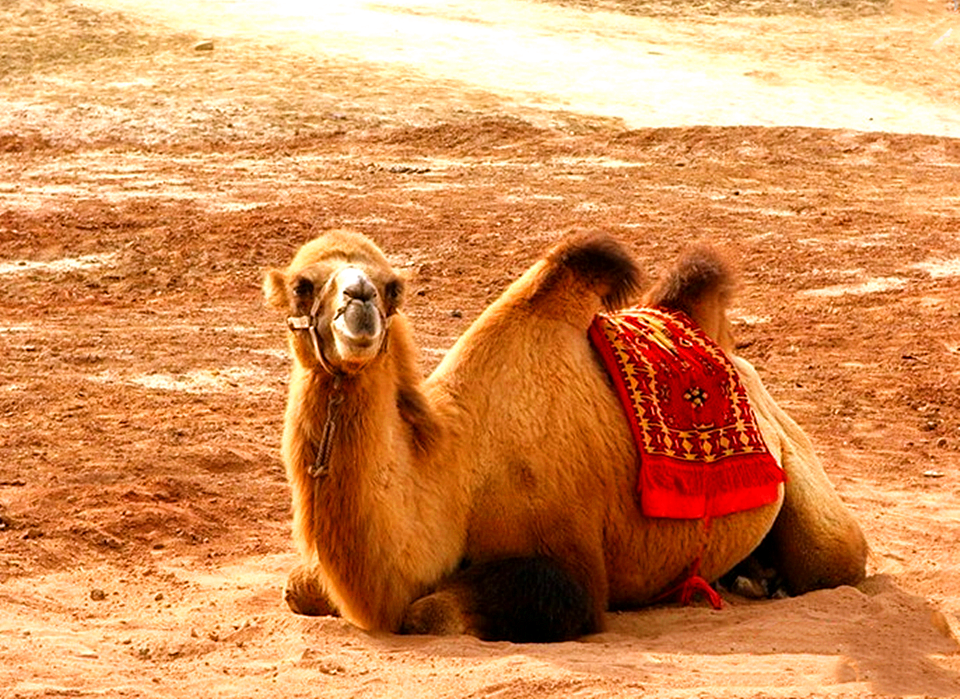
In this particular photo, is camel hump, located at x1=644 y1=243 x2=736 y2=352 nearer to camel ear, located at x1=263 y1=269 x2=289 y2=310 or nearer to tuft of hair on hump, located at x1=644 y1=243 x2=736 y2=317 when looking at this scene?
tuft of hair on hump, located at x1=644 y1=243 x2=736 y2=317

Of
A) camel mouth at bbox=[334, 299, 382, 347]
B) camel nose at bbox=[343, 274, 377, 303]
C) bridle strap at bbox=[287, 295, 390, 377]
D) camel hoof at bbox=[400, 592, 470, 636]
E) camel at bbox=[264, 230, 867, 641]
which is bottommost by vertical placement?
camel hoof at bbox=[400, 592, 470, 636]

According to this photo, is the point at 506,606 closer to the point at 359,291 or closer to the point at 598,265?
the point at 359,291

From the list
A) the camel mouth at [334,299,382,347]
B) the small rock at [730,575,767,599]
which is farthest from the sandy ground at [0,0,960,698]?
the camel mouth at [334,299,382,347]

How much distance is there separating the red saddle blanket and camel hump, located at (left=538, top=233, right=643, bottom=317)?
0.20m

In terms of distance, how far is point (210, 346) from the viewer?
12156mm

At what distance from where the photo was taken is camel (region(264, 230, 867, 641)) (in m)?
6.06

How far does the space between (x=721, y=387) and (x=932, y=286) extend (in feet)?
25.7

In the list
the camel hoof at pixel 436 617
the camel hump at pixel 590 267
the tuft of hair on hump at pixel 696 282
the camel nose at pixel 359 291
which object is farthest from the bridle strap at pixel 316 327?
the tuft of hair on hump at pixel 696 282

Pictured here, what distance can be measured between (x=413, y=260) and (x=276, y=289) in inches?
370

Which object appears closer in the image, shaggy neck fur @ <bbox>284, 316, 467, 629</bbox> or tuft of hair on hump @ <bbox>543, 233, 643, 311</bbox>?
shaggy neck fur @ <bbox>284, 316, 467, 629</bbox>

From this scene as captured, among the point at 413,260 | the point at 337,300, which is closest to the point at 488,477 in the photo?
the point at 337,300

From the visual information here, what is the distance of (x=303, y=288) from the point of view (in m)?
6.08

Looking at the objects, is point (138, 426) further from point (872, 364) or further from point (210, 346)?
point (872, 364)

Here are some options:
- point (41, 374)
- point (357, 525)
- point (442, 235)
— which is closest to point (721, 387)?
point (357, 525)
